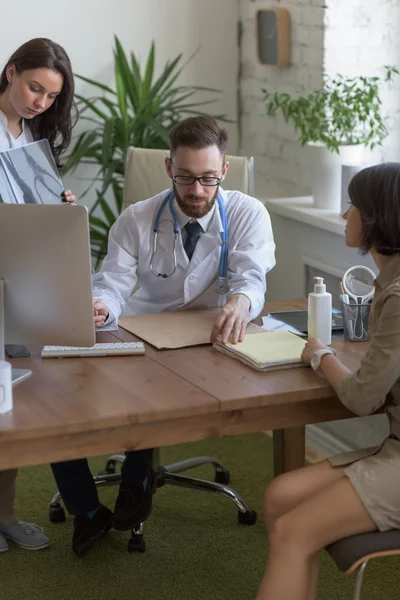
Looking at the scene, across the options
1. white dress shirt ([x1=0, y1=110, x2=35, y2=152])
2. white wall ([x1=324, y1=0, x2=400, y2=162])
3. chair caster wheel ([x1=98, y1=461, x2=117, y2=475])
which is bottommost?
chair caster wheel ([x1=98, y1=461, x2=117, y2=475])

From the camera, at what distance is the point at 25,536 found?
2.82m

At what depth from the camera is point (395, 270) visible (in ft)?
6.53

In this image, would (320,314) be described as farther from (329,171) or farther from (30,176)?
(329,171)

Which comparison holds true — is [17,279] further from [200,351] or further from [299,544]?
[299,544]

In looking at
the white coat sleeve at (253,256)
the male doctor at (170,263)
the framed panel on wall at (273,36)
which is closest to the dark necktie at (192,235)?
the male doctor at (170,263)

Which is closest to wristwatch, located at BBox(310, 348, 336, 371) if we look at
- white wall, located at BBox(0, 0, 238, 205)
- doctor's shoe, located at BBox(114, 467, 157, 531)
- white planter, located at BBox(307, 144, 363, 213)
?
doctor's shoe, located at BBox(114, 467, 157, 531)

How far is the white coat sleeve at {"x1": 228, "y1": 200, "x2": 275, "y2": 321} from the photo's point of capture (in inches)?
102

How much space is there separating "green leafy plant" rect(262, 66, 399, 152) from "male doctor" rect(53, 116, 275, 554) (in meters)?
0.76

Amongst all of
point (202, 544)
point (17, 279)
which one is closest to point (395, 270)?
point (17, 279)

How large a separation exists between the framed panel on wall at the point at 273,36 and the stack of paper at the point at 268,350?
1828mm

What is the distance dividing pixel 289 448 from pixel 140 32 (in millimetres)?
2044

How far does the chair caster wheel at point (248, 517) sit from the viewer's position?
9.63 feet

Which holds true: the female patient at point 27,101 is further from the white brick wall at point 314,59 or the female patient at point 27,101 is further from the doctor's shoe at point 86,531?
the white brick wall at point 314,59

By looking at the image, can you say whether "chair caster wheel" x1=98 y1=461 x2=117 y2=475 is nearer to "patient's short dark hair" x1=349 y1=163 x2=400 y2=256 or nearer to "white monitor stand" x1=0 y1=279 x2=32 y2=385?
"white monitor stand" x1=0 y1=279 x2=32 y2=385
